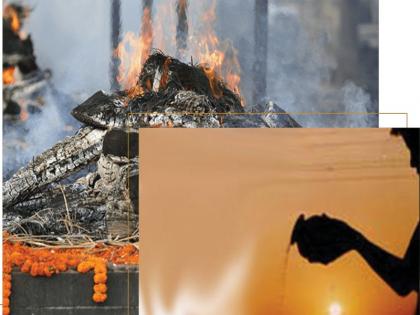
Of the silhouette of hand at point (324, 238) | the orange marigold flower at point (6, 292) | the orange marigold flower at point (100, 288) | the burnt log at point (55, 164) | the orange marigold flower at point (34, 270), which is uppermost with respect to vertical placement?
the burnt log at point (55, 164)

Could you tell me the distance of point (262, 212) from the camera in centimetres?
415

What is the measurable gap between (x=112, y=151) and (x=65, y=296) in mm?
885

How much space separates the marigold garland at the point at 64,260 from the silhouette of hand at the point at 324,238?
1115mm

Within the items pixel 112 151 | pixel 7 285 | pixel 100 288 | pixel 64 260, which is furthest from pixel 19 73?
pixel 100 288

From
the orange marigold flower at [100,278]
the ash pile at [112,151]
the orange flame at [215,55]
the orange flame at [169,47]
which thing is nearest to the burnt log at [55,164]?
the ash pile at [112,151]

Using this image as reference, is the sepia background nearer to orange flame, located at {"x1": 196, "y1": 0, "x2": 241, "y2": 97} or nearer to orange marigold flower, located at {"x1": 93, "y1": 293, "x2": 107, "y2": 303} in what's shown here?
orange marigold flower, located at {"x1": 93, "y1": 293, "x2": 107, "y2": 303}

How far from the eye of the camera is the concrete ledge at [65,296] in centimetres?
471

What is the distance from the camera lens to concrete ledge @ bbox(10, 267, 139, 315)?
4.71 metres

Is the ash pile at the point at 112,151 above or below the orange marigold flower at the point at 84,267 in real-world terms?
above

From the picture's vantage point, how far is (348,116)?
16.3ft

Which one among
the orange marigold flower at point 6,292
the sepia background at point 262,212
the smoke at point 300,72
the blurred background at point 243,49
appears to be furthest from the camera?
the smoke at point 300,72

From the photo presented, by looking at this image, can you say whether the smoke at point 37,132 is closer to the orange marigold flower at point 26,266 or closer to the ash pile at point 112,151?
the ash pile at point 112,151

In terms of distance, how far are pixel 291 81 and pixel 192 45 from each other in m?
0.63

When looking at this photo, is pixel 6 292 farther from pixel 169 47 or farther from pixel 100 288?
pixel 169 47
